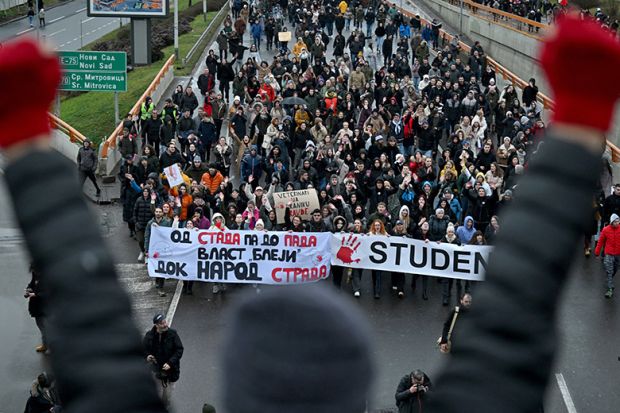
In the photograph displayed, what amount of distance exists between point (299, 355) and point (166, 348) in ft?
37.9

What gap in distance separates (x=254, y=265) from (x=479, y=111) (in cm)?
1035

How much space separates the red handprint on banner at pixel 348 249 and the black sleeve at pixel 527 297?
54.2ft

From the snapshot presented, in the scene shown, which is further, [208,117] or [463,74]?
[463,74]

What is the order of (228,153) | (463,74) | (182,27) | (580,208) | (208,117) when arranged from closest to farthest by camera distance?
(580,208) → (228,153) → (208,117) → (463,74) → (182,27)

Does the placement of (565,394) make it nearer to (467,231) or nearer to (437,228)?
(467,231)

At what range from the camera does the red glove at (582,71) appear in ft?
4.54

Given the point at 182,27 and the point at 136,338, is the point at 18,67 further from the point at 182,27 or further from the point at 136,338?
the point at 182,27

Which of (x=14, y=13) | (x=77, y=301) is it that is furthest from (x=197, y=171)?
(x=14, y=13)

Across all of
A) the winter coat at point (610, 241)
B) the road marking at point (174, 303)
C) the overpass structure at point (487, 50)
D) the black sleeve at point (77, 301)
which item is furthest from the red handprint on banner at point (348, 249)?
the black sleeve at point (77, 301)

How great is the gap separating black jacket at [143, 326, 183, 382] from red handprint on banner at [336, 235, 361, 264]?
18.9 feet

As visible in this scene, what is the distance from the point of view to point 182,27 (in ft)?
177

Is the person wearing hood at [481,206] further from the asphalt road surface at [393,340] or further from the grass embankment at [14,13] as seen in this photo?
the grass embankment at [14,13]

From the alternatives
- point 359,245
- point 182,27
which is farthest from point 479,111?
point 182,27

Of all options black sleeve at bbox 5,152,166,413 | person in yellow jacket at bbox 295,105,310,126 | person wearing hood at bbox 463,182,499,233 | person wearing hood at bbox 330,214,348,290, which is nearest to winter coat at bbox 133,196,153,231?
person wearing hood at bbox 330,214,348,290
